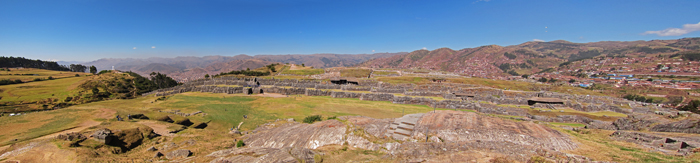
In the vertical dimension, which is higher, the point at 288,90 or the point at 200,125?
the point at 288,90

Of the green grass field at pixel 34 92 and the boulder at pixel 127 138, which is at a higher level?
the green grass field at pixel 34 92

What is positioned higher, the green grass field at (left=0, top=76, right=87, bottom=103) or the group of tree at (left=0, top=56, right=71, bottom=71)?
the group of tree at (left=0, top=56, right=71, bottom=71)

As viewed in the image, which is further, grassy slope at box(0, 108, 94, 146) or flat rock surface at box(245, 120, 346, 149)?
grassy slope at box(0, 108, 94, 146)

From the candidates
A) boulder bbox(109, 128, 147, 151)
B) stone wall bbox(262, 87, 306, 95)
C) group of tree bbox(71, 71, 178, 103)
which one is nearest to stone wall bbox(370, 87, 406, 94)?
stone wall bbox(262, 87, 306, 95)

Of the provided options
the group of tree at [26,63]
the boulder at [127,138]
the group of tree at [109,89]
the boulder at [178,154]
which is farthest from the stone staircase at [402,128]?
the group of tree at [26,63]

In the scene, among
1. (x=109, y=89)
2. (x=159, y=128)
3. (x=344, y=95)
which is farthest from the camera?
(x=109, y=89)

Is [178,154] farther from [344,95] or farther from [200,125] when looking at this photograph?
[344,95]

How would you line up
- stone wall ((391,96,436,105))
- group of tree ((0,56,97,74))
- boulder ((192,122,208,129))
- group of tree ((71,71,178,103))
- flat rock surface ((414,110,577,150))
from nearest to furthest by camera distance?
flat rock surface ((414,110,577,150))
boulder ((192,122,208,129))
stone wall ((391,96,436,105))
group of tree ((71,71,178,103))
group of tree ((0,56,97,74))

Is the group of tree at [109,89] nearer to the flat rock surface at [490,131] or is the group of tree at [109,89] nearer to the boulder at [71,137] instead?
the boulder at [71,137]

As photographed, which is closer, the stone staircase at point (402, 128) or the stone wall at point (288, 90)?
the stone staircase at point (402, 128)

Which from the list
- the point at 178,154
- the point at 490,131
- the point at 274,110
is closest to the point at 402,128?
the point at 490,131

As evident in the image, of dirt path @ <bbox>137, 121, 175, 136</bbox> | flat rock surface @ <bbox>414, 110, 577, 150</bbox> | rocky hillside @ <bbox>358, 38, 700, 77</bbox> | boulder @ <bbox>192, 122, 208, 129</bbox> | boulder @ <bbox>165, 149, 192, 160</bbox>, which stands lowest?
boulder @ <bbox>192, 122, 208, 129</bbox>

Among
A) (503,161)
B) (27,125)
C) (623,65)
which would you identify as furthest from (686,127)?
(623,65)

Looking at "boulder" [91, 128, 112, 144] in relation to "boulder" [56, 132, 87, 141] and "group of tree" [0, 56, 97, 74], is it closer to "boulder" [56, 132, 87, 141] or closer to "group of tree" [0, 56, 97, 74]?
"boulder" [56, 132, 87, 141]
